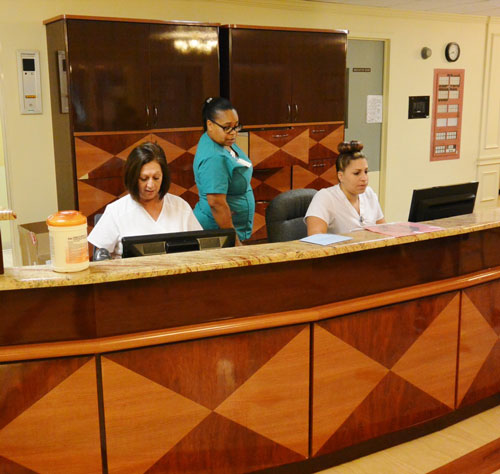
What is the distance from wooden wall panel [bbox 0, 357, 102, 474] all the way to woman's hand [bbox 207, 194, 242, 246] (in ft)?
5.20

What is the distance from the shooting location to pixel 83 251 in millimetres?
2148

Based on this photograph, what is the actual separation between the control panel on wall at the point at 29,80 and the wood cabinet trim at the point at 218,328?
12.0 ft

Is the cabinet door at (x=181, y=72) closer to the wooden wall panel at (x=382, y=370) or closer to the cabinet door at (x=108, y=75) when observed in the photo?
the cabinet door at (x=108, y=75)

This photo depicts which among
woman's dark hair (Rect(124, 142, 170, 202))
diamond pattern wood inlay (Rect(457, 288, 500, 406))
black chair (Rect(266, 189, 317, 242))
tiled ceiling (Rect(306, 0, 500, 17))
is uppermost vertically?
tiled ceiling (Rect(306, 0, 500, 17))

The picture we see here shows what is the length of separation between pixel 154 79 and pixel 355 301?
3417 millimetres

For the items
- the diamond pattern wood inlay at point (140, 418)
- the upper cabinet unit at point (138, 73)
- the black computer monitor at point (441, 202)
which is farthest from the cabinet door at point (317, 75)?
the diamond pattern wood inlay at point (140, 418)

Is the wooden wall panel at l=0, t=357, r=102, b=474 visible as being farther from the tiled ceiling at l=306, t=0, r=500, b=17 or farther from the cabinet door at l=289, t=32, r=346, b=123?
the tiled ceiling at l=306, t=0, r=500, b=17

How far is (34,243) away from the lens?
4859 millimetres

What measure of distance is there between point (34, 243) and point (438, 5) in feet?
16.2

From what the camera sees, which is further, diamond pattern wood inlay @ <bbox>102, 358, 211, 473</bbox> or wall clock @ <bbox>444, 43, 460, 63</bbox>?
wall clock @ <bbox>444, 43, 460, 63</bbox>

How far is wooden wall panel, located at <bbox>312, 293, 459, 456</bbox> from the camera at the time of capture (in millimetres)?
2586

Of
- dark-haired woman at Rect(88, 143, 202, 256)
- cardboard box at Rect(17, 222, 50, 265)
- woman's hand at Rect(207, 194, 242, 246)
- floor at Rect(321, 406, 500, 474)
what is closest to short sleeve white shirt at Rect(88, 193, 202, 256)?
dark-haired woman at Rect(88, 143, 202, 256)

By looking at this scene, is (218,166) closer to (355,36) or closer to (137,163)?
(137,163)

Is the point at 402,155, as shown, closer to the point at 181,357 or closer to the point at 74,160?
the point at 74,160
